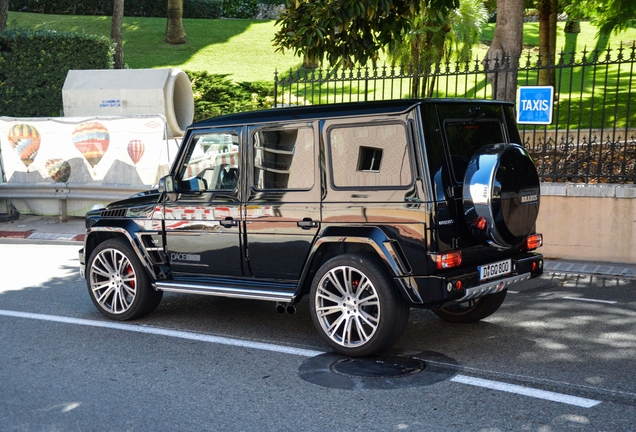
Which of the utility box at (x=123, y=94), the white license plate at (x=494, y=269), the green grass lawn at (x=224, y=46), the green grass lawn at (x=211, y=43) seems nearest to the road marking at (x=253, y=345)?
the white license plate at (x=494, y=269)

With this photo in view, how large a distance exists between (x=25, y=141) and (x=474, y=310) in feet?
34.3

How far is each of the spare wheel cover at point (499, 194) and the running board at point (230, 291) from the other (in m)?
1.62

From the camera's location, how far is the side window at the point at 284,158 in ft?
20.4

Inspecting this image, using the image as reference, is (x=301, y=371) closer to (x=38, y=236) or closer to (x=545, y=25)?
(x=38, y=236)

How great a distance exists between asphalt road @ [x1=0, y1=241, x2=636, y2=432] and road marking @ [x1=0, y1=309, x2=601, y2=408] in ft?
0.05

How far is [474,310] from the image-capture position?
677 cm

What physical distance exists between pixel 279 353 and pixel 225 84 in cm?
1969

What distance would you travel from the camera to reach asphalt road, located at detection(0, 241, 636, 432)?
15.2ft

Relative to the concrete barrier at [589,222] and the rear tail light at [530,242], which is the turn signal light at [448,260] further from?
the concrete barrier at [589,222]

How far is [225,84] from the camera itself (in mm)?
24812

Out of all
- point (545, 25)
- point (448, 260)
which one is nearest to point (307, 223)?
point (448, 260)

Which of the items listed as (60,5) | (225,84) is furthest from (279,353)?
(60,5)

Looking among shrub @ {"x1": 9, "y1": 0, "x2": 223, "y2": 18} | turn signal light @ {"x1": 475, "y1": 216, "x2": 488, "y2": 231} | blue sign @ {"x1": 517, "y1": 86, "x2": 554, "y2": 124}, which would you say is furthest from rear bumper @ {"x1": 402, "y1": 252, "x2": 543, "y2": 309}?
shrub @ {"x1": 9, "y1": 0, "x2": 223, "y2": 18}

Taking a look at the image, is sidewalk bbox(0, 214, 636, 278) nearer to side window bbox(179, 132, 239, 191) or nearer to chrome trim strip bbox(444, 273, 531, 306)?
chrome trim strip bbox(444, 273, 531, 306)
